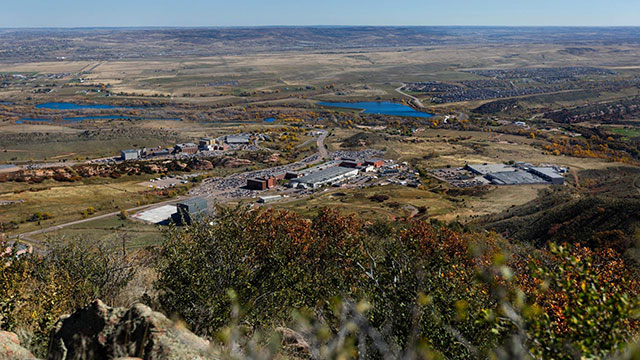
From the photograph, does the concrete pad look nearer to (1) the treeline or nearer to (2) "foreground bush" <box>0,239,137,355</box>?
(2) "foreground bush" <box>0,239,137,355</box>

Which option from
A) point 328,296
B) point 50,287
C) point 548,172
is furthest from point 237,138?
point 328,296

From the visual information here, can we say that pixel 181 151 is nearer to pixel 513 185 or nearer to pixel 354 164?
pixel 354 164

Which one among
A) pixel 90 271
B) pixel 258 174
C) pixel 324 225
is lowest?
pixel 258 174

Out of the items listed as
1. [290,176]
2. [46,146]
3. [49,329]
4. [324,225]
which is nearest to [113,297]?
[49,329]

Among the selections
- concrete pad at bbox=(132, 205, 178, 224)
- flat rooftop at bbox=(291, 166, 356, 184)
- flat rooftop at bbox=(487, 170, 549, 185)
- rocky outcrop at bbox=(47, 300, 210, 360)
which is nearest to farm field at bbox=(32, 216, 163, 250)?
concrete pad at bbox=(132, 205, 178, 224)

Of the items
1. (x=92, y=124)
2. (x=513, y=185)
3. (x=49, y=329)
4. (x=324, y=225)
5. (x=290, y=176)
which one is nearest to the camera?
(x=49, y=329)

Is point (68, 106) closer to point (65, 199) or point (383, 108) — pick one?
point (383, 108)
